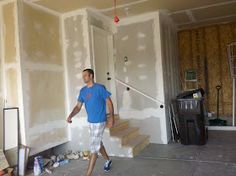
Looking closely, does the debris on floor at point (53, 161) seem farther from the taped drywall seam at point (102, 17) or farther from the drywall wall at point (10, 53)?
the taped drywall seam at point (102, 17)

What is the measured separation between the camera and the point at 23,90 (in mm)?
4004

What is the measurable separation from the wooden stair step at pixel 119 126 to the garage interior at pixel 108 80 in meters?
0.02

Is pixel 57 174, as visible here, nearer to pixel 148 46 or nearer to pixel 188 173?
pixel 188 173

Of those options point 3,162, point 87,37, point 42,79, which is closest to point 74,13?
point 87,37

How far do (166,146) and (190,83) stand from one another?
295 cm

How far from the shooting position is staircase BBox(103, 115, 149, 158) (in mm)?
4551

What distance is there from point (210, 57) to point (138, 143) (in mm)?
3893

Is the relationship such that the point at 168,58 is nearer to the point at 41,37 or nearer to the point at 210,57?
the point at 210,57

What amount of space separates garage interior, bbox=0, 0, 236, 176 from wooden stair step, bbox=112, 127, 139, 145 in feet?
0.15

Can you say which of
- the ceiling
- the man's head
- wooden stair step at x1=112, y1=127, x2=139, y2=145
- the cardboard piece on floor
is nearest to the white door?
the ceiling

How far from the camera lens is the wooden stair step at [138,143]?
465 centimetres

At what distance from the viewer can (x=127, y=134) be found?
16.0ft

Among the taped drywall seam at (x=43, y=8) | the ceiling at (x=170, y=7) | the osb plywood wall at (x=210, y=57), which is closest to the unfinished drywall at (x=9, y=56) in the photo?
the taped drywall seam at (x=43, y=8)

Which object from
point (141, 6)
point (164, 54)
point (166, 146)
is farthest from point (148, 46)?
point (166, 146)
